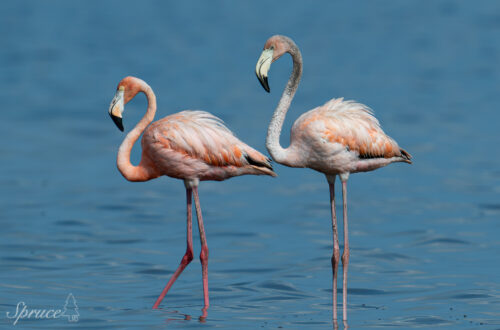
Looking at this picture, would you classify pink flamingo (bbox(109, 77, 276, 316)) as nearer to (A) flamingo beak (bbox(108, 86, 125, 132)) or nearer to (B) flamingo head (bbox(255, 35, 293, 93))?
(A) flamingo beak (bbox(108, 86, 125, 132))

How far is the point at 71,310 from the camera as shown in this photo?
12.4 meters

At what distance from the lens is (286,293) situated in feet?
44.9

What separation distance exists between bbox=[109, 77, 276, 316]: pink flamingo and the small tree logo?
169 cm

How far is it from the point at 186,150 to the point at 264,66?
1.42m

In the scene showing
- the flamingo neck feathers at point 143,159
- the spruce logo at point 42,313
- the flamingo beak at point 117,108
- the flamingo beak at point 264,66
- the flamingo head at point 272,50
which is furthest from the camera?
the spruce logo at point 42,313

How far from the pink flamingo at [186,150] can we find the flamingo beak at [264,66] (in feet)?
3.74

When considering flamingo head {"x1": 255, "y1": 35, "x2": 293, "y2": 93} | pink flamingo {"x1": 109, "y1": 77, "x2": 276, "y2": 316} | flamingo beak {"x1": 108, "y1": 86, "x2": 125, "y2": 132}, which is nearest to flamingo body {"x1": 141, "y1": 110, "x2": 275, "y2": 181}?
pink flamingo {"x1": 109, "y1": 77, "x2": 276, "y2": 316}

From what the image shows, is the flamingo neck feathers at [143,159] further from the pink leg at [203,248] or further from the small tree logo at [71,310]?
the small tree logo at [71,310]

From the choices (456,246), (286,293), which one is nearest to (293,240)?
(456,246)

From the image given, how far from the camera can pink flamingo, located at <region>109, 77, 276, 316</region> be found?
1177cm

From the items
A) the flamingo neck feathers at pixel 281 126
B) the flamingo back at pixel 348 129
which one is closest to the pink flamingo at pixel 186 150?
the flamingo neck feathers at pixel 281 126

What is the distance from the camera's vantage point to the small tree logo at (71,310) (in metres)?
12.0

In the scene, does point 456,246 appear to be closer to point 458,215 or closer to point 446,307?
point 458,215

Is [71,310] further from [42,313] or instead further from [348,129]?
[348,129]
